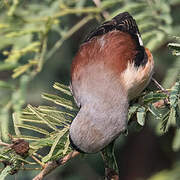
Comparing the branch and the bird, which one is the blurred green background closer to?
the bird

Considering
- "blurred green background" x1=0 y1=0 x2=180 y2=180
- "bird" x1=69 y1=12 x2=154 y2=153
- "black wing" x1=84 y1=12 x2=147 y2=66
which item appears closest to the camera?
"bird" x1=69 y1=12 x2=154 y2=153

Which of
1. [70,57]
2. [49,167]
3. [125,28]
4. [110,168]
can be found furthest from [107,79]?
[70,57]

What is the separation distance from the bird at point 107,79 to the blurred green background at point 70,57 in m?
0.18

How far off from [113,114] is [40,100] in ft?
6.62

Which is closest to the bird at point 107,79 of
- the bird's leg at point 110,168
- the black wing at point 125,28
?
the black wing at point 125,28

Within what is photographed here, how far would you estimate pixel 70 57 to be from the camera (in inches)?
213

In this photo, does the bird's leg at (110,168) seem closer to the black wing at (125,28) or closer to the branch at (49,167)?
the branch at (49,167)

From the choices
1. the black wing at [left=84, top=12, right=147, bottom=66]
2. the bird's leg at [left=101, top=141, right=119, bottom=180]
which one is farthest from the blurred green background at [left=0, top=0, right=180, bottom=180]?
the bird's leg at [left=101, top=141, right=119, bottom=180]

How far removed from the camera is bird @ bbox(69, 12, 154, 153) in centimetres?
296

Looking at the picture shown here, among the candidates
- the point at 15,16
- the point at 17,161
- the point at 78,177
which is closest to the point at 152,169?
the point at 78,177

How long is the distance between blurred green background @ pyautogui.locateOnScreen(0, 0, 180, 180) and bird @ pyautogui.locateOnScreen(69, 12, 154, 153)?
181mm

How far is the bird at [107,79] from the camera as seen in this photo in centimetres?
296

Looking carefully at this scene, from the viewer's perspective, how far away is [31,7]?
14.9 feet

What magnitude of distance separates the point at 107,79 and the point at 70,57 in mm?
2042
